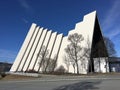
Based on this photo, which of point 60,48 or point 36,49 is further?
point 36,49

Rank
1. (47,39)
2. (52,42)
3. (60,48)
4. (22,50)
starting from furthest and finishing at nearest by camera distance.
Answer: (22,50) → (47,39) → (52,42) → (60,48)

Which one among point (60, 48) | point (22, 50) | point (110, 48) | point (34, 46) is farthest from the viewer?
point (22, 50)

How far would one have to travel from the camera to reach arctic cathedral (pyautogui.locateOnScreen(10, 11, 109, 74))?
166ft

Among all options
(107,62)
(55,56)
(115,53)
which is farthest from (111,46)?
(55,56)

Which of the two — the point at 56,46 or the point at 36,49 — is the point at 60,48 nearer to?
the point at 56,46

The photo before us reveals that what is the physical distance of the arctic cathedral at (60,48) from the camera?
50.5 metres

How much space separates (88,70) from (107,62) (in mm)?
5533

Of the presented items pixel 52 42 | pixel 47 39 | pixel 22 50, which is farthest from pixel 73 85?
pixel 22 50

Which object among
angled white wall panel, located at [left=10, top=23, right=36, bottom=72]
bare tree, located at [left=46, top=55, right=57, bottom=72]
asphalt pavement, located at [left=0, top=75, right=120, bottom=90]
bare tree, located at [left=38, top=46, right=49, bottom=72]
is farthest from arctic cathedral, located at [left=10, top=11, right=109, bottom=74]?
asphalt pavement, located at [left=0, top=75, right=120, bottom=90]

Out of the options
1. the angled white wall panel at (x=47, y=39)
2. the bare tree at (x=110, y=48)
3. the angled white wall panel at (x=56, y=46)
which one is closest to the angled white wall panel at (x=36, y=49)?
the angled white wall panel at (x=47, y=39)

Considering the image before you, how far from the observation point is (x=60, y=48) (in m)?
63.7

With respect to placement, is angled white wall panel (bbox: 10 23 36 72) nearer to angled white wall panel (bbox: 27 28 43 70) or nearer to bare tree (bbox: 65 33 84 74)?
angled white wall panel (bbox: 27 28 43 70)

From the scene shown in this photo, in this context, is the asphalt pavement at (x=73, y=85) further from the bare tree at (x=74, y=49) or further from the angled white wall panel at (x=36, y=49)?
the angled white wall panel at (x=36, y=49)

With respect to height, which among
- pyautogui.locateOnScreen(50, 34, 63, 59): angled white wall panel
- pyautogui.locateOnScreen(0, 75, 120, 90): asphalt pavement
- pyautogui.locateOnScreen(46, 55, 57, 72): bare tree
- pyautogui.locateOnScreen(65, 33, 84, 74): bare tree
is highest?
pyautogui.locateOnScreen(50, 34, 63, 59): angled white wall panel
